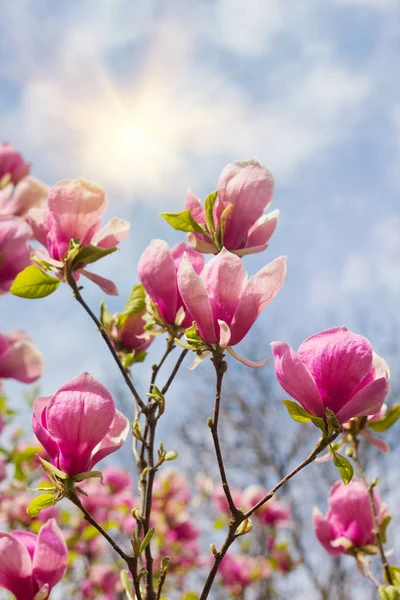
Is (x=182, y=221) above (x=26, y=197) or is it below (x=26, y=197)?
below

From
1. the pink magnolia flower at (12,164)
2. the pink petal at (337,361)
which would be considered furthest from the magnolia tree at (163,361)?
the pink magnolia flower at (12,164)

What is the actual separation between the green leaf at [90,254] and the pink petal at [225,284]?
0.27 metres

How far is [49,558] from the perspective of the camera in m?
1.05

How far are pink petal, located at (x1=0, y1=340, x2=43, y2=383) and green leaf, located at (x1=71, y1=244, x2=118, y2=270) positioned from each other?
0.44m

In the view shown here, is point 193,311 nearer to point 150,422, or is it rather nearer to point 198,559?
point 150,422

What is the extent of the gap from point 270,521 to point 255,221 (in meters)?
3.25

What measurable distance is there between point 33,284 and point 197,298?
1.35 feet

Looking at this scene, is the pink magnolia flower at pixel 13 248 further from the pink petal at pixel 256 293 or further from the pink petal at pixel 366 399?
the pink petal at pixel 366 399

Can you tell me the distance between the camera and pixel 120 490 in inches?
165

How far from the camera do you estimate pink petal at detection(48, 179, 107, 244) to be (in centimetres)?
118

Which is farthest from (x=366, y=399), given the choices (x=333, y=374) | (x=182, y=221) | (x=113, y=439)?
(x=182, y=221)

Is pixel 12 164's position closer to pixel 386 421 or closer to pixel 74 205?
pixel 74 205

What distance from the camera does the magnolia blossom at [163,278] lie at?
1.12 meters

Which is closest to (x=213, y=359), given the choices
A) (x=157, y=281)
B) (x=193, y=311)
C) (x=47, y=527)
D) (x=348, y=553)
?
(x=193, y=311)
